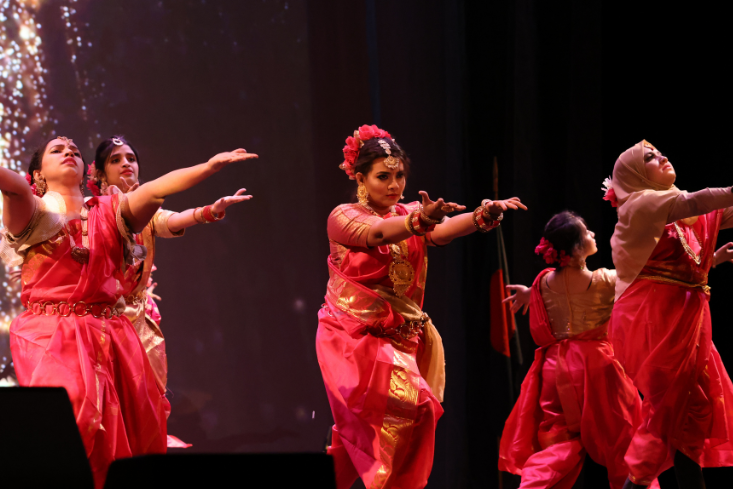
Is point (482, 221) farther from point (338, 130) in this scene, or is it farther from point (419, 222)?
point (338, 130)

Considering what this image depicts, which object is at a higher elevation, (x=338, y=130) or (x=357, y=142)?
(x=338, y=130)

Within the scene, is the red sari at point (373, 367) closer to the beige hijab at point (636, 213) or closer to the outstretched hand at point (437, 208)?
the outstretched hand at point (437, 208)

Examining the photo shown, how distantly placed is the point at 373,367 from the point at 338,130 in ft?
8.02

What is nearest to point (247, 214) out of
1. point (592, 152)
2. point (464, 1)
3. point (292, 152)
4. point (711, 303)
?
point (292, 152)

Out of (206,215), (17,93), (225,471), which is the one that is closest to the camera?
(225,471)

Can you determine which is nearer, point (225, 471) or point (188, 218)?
point (225, 471)

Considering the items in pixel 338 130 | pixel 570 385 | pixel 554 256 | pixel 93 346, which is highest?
pixel 338 130

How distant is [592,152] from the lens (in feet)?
11.8

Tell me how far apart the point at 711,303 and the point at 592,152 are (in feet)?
3.41

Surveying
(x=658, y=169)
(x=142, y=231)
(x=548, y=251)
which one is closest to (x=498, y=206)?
(x=658, y=169)

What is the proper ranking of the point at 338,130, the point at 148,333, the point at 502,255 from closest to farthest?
the point at 148,333, the point at 502,255, the point at 338,130

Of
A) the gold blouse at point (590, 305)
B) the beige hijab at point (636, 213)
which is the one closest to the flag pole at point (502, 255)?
the gold blouse at point (590, 305)

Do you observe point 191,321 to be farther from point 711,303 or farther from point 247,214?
point 711,303

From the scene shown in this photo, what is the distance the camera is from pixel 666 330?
273cm
